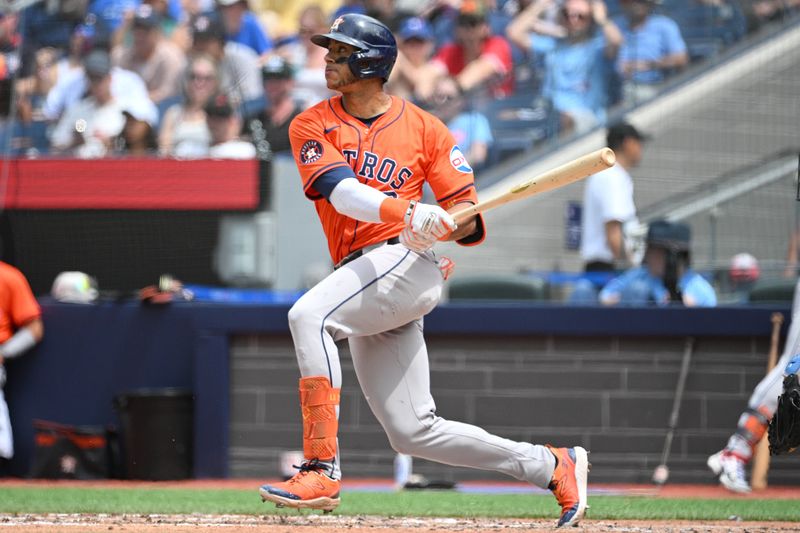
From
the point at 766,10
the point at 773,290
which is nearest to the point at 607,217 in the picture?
the point at 773,290

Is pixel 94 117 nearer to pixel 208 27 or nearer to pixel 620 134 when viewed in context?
pixel 208 27

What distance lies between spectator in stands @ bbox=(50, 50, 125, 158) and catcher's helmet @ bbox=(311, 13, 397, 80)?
232 inches

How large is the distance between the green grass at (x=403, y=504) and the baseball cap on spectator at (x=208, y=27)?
557 centimetres

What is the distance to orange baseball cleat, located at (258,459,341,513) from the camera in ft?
15.0

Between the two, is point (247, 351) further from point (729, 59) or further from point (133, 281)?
point (729, 59)

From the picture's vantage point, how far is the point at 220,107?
10648 mm

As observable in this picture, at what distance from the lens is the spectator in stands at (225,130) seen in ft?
33.8

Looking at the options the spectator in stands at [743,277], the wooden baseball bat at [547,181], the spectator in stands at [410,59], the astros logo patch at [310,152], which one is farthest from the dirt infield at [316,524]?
the spectator in stands at [410,59]

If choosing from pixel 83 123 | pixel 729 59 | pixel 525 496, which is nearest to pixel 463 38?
pixel 729 59

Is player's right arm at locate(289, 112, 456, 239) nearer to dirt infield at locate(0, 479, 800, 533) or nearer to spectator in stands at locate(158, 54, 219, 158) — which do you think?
dirt infield at locate(0, 479, 800, 533)

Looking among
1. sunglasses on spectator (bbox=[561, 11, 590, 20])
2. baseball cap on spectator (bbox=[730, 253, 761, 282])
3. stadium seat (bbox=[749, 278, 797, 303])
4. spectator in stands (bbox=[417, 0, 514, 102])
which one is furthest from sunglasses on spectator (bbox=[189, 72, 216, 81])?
stadium seat (bbox=[749, 278, 797, 303])

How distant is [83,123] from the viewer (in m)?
11.4

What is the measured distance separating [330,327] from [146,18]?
8293 mm

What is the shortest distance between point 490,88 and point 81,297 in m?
3.64
